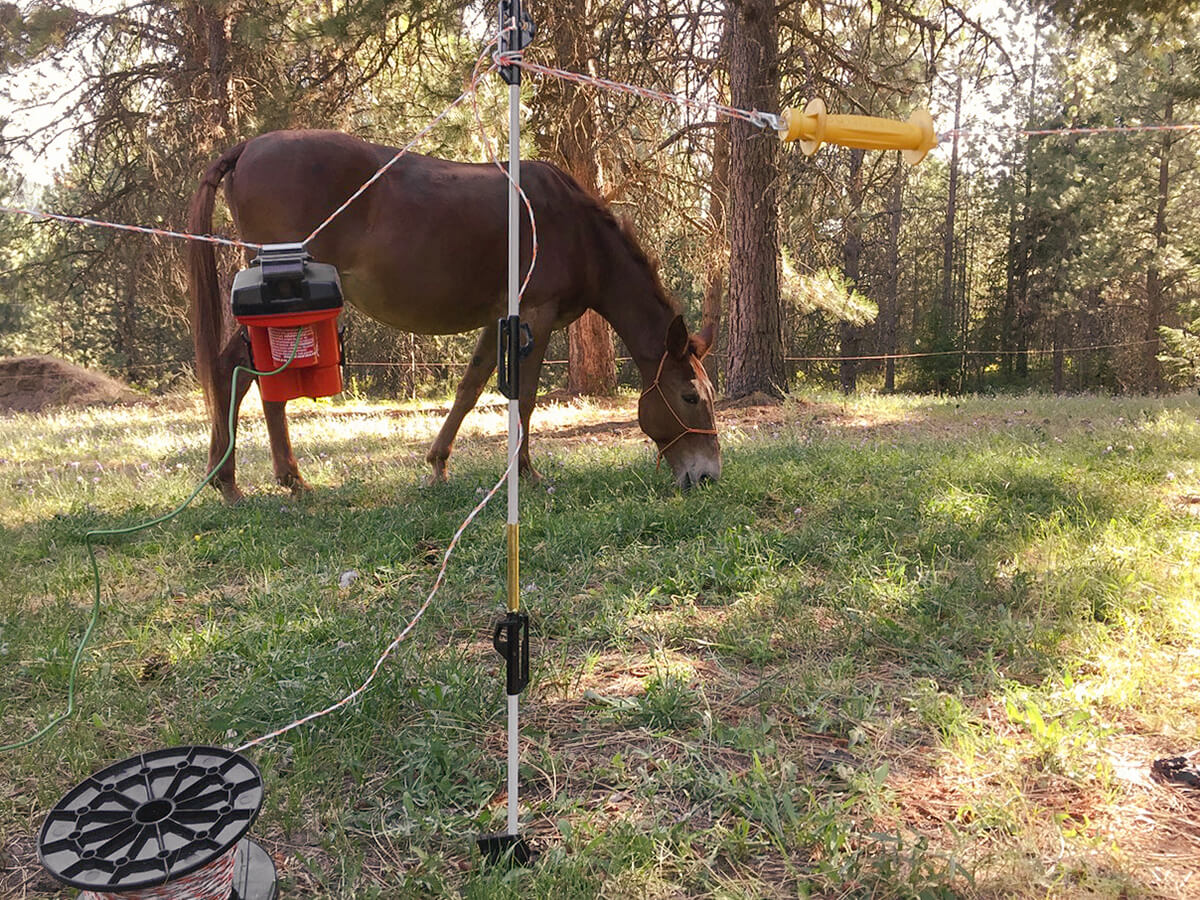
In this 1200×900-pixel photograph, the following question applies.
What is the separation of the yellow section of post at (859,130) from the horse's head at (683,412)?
258 cm

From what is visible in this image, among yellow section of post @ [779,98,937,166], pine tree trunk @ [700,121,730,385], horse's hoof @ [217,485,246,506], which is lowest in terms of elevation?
horse's hoof @ [217,485,246,506]

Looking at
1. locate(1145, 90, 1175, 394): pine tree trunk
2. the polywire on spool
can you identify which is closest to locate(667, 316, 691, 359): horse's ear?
the polywire on spool

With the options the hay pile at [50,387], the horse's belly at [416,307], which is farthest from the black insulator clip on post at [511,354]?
the hay pile at [50,387]

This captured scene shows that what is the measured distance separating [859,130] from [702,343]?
9.64 ft

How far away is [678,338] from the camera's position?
16.3 feet

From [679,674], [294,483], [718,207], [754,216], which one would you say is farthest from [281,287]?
[718,207]

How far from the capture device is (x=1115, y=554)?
325 centimetres

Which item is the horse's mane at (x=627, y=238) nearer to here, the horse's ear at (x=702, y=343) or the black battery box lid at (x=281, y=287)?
the horse's ear at (x=702, y=343)

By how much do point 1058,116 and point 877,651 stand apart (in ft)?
104

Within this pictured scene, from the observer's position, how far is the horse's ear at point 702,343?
5.18 metres

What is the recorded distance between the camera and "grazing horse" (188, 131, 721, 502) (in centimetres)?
452

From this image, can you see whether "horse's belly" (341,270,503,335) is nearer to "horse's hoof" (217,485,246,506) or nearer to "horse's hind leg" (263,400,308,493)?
"horse's hind leg" (263,400,308,493)

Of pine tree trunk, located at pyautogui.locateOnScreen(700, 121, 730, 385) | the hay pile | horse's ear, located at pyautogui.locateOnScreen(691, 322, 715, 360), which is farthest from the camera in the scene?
the hay pile

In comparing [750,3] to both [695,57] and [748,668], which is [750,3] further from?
[748,668]
